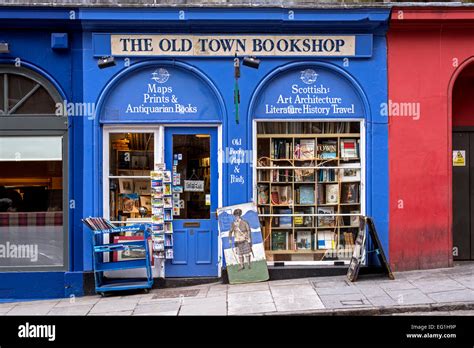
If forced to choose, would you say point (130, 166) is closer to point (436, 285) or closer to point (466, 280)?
point (436, 285)

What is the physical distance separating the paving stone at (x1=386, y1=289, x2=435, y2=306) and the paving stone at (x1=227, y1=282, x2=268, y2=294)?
6.94 ft

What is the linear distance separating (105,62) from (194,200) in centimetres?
299

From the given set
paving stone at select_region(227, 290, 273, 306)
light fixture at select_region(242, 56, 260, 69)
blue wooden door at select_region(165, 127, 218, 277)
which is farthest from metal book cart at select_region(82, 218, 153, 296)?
light fixture at select_region(242, 56, 260, 69)

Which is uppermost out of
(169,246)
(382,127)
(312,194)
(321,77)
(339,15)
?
(339,15)

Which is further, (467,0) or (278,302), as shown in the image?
(467,0)

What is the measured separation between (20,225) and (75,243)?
42.4 inches

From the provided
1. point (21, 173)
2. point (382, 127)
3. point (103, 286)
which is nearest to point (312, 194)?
point (382, 127)

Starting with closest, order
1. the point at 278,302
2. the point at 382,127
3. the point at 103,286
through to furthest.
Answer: the point at 278,302 < the point at 103,286 < the point at 382,127

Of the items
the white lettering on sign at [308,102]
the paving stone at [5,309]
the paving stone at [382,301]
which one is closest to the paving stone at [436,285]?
the paving stone at [382,301]

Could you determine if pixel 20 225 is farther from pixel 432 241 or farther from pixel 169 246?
pixel 432 241

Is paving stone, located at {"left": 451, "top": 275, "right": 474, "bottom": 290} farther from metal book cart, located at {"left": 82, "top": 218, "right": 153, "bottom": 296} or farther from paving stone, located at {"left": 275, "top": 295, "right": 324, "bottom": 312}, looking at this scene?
metal book cart, located at {"left": 82, "top": 218, "right": 153, "bottom": 296}

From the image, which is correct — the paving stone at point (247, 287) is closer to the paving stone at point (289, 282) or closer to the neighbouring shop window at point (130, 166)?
the paving stone at point (289, 282)

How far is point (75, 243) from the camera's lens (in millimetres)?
10039

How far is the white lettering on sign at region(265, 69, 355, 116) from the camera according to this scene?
10.3m
